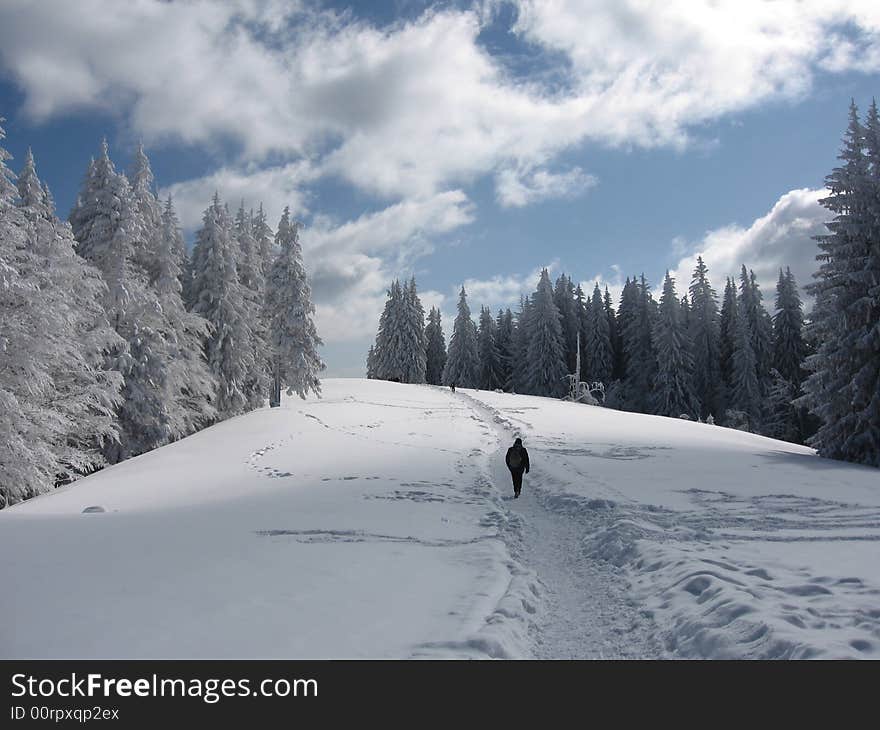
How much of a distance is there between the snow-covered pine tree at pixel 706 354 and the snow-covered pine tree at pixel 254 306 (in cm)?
4852

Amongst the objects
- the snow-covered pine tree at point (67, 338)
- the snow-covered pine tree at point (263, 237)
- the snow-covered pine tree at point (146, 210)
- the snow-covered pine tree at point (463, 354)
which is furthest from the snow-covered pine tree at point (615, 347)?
the snow-covered pine tree at point (67, 338)

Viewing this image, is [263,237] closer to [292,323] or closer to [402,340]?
[292,323]

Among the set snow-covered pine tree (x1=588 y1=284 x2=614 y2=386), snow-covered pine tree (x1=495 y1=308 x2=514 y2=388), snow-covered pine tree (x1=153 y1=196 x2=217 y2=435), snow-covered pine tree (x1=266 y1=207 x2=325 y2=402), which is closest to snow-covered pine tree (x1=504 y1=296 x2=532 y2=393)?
snow-covered pine tree (x1=495 y1=308 x2=514 y2=388)

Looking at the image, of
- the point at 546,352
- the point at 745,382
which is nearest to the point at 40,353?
the point at 546,352

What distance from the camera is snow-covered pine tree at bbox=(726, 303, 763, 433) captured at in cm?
5753

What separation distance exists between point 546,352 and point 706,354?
19.1 metres

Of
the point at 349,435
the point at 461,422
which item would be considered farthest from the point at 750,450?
the point at 349,435

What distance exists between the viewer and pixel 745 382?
193 ft

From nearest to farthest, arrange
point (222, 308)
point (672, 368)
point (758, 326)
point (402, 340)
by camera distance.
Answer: point (222, 308) < point (672, 368) < point (758, 326) < point (402, 340)

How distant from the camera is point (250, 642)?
18.9ft

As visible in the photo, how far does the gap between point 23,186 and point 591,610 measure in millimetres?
29803

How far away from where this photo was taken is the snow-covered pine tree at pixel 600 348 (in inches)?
2975

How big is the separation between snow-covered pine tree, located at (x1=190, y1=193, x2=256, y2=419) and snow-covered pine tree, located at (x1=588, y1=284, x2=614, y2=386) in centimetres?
5166

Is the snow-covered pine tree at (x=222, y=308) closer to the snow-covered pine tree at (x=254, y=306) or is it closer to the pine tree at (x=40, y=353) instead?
the snow-covered pine tree at (x=254, y=306)
